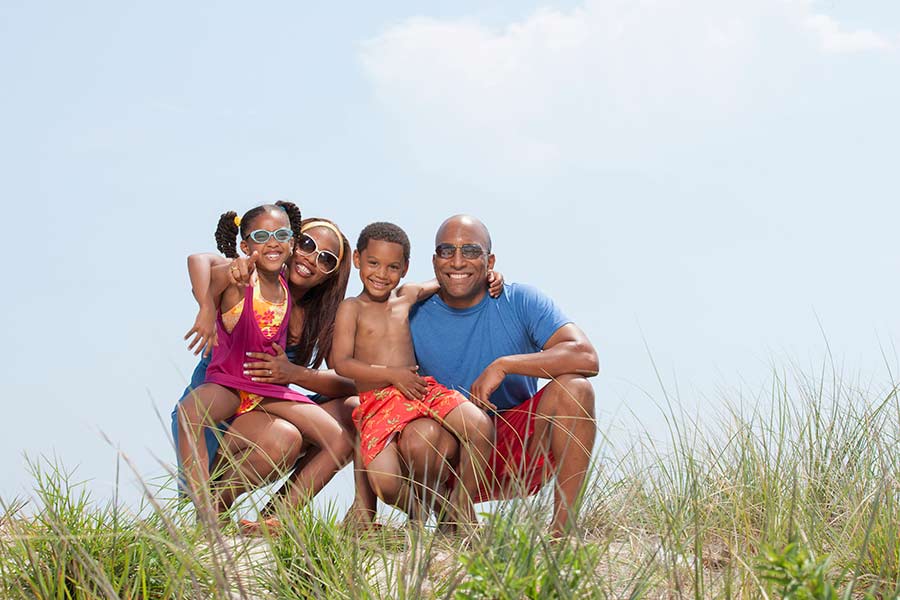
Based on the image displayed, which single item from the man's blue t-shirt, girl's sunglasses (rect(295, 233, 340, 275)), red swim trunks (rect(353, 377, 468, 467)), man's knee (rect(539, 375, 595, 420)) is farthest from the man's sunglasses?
girl's sunglasses (rect(295, 233, 340, 275))

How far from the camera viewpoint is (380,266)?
4816 mm

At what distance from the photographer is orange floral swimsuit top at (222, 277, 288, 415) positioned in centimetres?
505

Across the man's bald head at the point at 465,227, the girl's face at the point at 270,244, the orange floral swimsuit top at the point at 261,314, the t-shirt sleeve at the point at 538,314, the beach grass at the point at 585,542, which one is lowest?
the beach grass at the point at 585,542

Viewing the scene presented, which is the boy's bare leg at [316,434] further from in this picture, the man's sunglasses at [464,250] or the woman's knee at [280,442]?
the man's sunglasses at [464,250]

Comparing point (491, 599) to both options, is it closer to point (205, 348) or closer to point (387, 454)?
point (387, 454)

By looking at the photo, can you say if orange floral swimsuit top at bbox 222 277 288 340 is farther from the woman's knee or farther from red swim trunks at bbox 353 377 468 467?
red swim trunks at bbox 353 377 468 467

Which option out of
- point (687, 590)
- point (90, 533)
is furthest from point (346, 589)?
point (687, 590)

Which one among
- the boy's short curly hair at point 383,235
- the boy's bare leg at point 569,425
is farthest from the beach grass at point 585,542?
the boy's short curly hair at point 383,235

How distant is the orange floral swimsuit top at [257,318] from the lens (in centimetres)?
505

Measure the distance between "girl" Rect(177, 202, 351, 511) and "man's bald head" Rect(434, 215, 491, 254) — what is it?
805 mm

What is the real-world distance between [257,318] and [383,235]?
0.82 metres

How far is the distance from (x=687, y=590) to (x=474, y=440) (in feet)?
4.09

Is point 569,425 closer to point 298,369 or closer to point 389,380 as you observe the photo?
point 389,380

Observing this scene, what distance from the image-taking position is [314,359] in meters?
5.50
